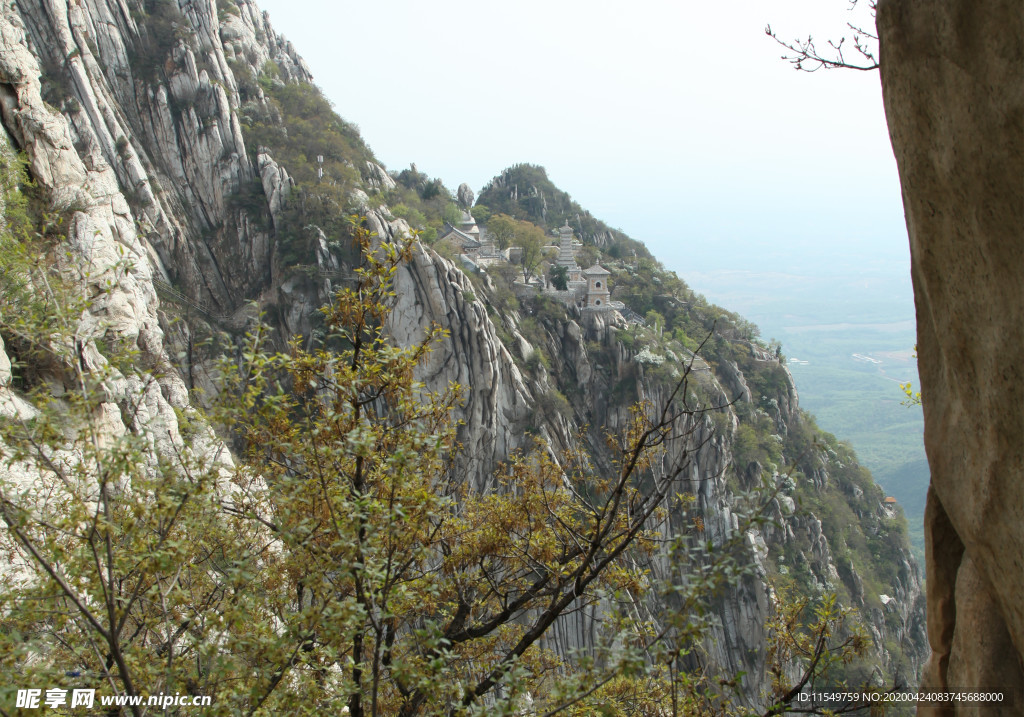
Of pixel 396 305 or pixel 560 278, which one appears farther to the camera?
pixel 560 278

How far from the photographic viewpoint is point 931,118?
A: 392 cm

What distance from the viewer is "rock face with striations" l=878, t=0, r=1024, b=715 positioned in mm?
3518

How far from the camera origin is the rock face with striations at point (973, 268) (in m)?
3.52

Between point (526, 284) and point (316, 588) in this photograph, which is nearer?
point (316, 588)

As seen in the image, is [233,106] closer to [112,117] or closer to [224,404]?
[112,117]

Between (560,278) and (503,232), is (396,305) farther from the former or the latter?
(503,232)

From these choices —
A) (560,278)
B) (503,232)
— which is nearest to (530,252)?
(560,278)

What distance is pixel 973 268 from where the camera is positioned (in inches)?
149

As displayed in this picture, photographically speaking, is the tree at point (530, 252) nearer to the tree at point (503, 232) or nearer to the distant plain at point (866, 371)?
the tree at point (503, 232)

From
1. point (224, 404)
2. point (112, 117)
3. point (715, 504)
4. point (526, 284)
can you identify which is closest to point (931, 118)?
point (224, 404)

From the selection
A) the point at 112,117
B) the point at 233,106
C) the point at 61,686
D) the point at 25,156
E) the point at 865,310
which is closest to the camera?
the point at 61,686

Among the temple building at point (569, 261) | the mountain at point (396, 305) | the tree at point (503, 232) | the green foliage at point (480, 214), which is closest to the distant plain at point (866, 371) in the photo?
the mountain at point (396, 305)

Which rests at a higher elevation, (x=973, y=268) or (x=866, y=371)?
(x=866, y=371)

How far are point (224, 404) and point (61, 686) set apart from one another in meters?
2.28
